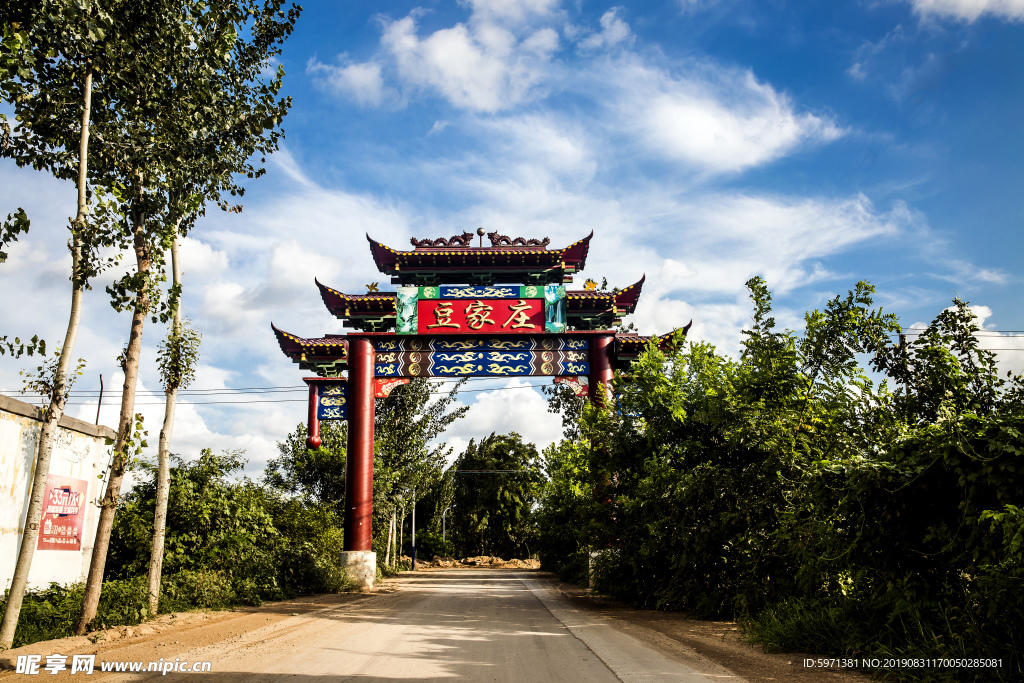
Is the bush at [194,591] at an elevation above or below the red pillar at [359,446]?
below

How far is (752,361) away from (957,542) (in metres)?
6.55

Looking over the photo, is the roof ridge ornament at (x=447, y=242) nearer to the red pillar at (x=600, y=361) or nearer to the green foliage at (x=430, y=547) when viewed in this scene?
the red pillar at (x=600, y=361)

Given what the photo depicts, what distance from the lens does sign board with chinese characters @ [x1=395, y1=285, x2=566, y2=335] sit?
19547mm

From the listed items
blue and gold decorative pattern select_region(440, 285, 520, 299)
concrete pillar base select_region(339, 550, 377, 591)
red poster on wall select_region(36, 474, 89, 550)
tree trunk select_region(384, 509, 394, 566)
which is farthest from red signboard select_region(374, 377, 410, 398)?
tree trunk select_region(384, 509, 394, 566)

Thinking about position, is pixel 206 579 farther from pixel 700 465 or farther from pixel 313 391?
pixel 700 465

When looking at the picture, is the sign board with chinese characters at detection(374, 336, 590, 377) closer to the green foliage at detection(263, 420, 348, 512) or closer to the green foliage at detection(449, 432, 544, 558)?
the green foliage at detection(263, 420, 348, 512)

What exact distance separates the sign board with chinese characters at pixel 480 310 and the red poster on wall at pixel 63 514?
9027 millimetres

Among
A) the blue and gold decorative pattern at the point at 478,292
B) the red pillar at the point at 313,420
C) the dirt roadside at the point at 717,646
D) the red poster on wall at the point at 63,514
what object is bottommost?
the dirt roadside at the point at 717,646

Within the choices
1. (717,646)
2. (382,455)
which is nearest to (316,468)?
(382,455)

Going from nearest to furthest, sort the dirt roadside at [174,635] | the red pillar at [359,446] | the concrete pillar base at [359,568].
Answer: the dirt roadside at [174,635] < the concrete pillar base at [359,568] < the red pillar at [359,446]

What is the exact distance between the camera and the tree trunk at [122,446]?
32.2 feet

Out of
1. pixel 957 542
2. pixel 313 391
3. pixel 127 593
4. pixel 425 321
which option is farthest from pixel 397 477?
pixel 957 542

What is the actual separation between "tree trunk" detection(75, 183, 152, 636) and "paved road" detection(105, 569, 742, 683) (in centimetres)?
238

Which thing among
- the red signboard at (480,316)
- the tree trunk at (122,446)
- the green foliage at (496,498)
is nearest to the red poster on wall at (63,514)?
the tree trunk at (122,446)
